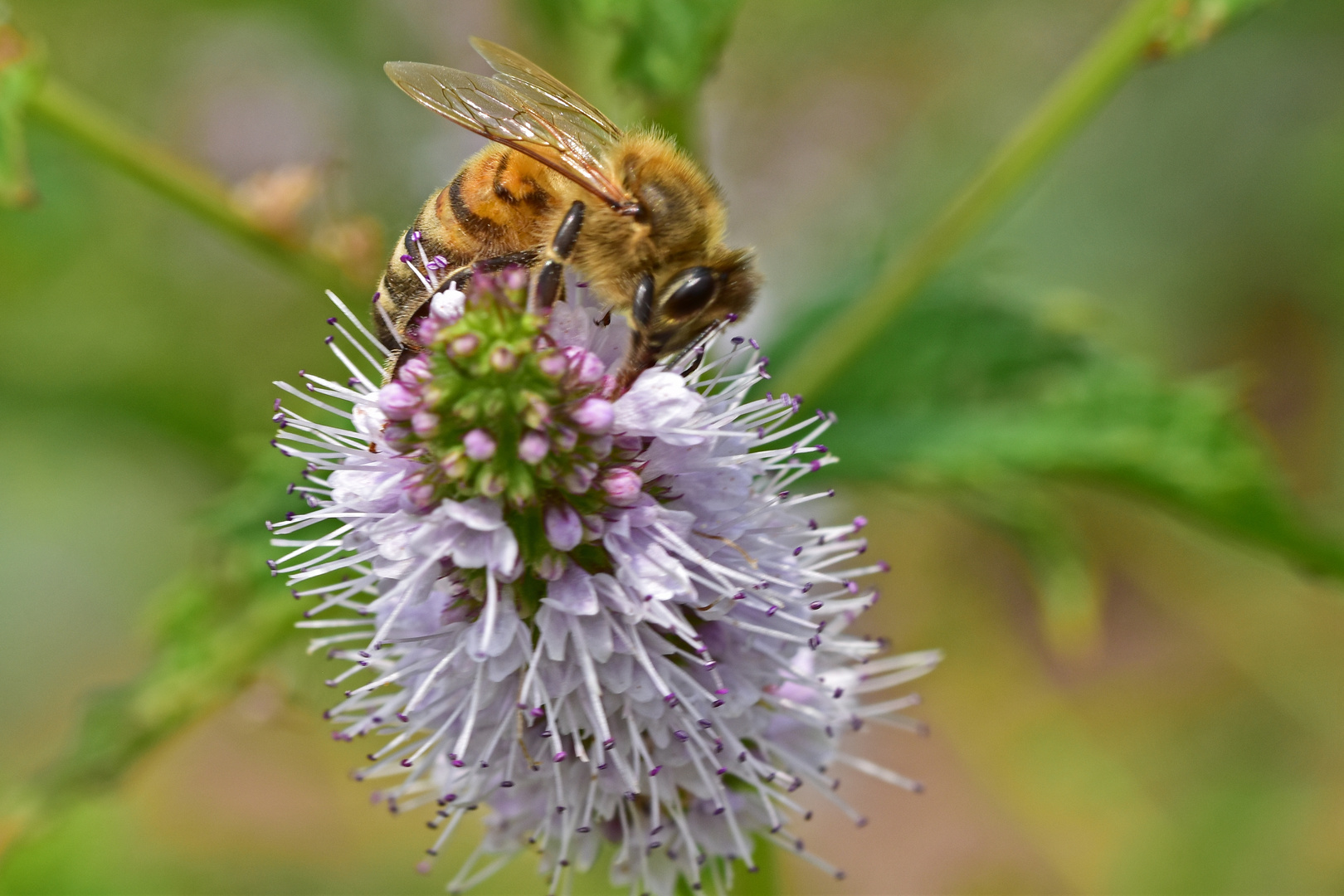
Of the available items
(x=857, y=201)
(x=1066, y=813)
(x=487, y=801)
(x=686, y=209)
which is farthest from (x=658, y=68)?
(x=1066, y=813)

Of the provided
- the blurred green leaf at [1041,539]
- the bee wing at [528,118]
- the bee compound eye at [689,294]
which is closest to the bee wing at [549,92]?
the bee wing at [528,118]

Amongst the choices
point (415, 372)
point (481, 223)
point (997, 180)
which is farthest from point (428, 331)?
point (997, 180)

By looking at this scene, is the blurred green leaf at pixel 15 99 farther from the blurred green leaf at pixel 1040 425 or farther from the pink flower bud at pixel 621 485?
the blurred green leaf at pixel 1040 425

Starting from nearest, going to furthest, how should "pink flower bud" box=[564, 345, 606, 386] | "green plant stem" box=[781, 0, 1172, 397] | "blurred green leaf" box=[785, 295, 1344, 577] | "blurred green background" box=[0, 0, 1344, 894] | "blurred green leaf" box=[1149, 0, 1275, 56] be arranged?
"pink flower bud" box=[564, 345, 606, 386], "blurred green leaf" box=[1149, 0, 1275, 56], "green plant stem" box=[781, 0, 1172, 397], "blurred green leaf" box=[785, 295, 1344, 577], "blurred green background" box=[0, 0, 1344, 894]

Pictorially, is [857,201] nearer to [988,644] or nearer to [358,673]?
[988,644]

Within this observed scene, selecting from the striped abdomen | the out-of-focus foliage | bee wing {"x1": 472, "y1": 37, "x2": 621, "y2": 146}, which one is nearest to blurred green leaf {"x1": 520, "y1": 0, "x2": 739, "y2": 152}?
bee wing {"x1": 472, "y1": 37, "x2": 621, "y2": 146}

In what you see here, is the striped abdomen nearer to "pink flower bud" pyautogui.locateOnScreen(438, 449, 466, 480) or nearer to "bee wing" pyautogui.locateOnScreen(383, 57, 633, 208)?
"bee wing" pyautogui.locateOnScreen(383, 57, 633, 208)
